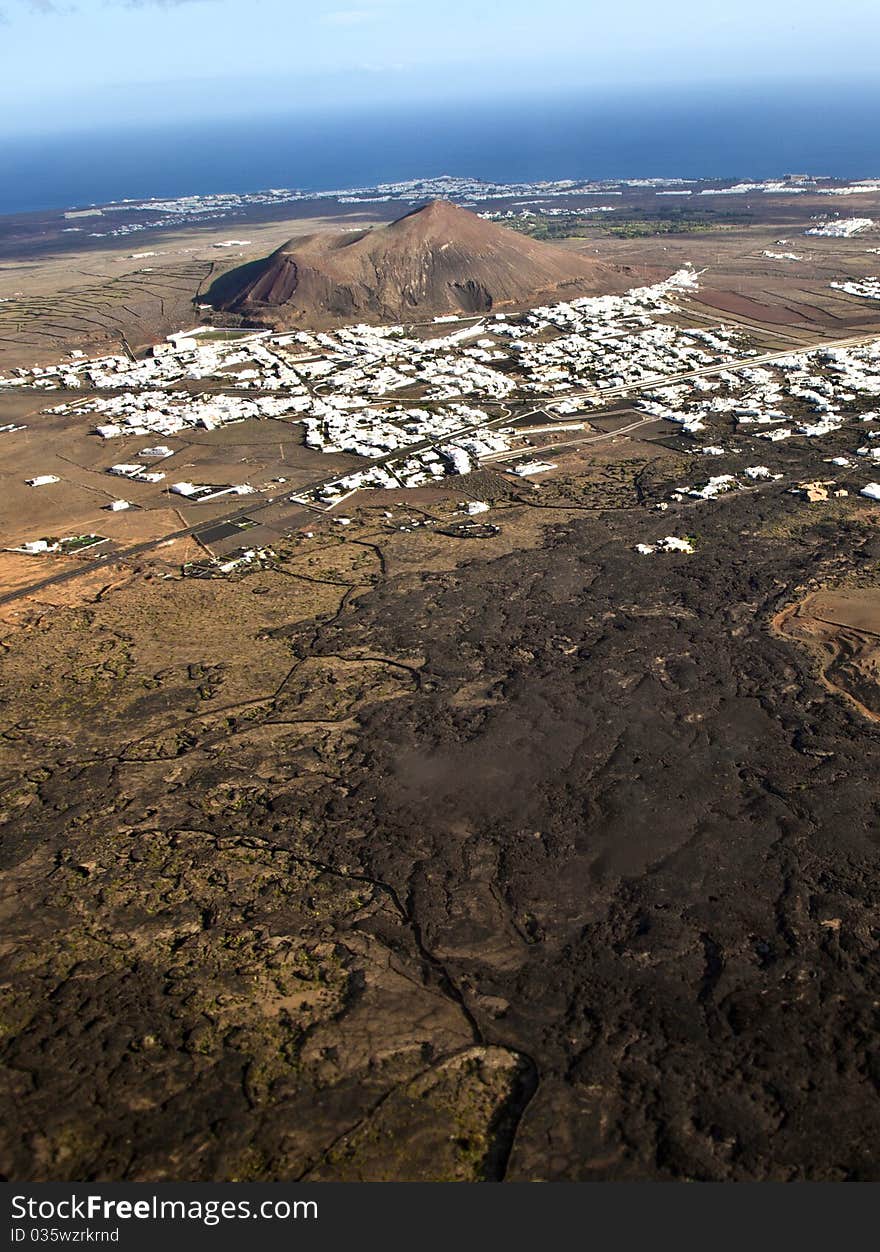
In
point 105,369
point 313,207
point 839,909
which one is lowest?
point 839,909

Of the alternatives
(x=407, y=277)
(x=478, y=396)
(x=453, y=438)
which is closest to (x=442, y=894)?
(x=453, y=438)

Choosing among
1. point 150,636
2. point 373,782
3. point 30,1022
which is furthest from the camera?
point 150,636

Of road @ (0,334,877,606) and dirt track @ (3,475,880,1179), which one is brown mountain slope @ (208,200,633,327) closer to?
road @ (0,334,877,606)

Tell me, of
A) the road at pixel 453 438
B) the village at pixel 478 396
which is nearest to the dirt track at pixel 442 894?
the road at pixel 453 438

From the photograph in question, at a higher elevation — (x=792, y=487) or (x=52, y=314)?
(x=52, y=314)

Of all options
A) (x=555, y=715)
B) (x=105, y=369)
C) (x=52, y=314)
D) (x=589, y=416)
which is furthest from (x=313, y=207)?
(x=555, y=715)

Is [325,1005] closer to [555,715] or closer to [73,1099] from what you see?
[73,1099]

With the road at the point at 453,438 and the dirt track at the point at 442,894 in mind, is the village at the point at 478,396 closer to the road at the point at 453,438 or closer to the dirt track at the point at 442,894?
the road at the point at 453,438

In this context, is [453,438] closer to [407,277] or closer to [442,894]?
[442,894]
